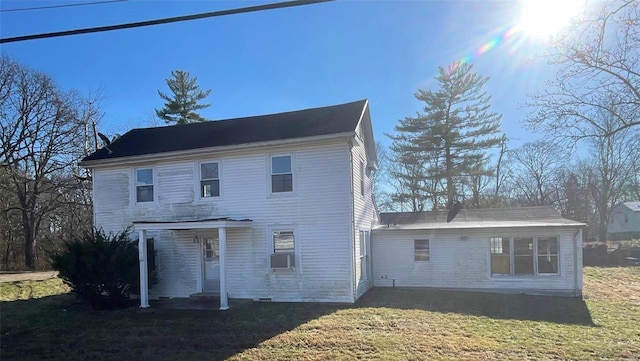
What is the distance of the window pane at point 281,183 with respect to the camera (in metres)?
12.6

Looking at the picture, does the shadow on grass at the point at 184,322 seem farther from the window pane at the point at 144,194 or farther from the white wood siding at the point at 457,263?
the window pane at the point at 144,194

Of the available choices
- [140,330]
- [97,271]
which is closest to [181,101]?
[97,271]

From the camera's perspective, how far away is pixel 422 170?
102 feet

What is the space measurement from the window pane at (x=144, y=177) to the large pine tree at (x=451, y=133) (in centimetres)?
2099

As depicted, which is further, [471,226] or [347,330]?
[471,226]

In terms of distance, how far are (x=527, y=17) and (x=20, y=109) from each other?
2851 cm

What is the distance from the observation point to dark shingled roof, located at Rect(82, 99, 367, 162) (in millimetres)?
12773

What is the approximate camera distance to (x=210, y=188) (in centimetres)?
1334

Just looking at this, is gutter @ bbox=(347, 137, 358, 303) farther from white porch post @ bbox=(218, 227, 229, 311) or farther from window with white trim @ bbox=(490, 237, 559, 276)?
window with white trim @ bbox=(490, 237, 559, 276)

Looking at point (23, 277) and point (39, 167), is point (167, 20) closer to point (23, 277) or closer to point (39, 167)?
point (23, 277)

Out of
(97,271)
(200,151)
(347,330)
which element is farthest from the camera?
(200,151)

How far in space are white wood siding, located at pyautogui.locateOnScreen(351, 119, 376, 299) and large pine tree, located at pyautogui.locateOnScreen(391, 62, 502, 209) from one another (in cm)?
1550

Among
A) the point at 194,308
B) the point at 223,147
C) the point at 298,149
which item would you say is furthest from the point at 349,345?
the point at 223,147

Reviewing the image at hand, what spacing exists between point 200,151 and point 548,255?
11.8 m
